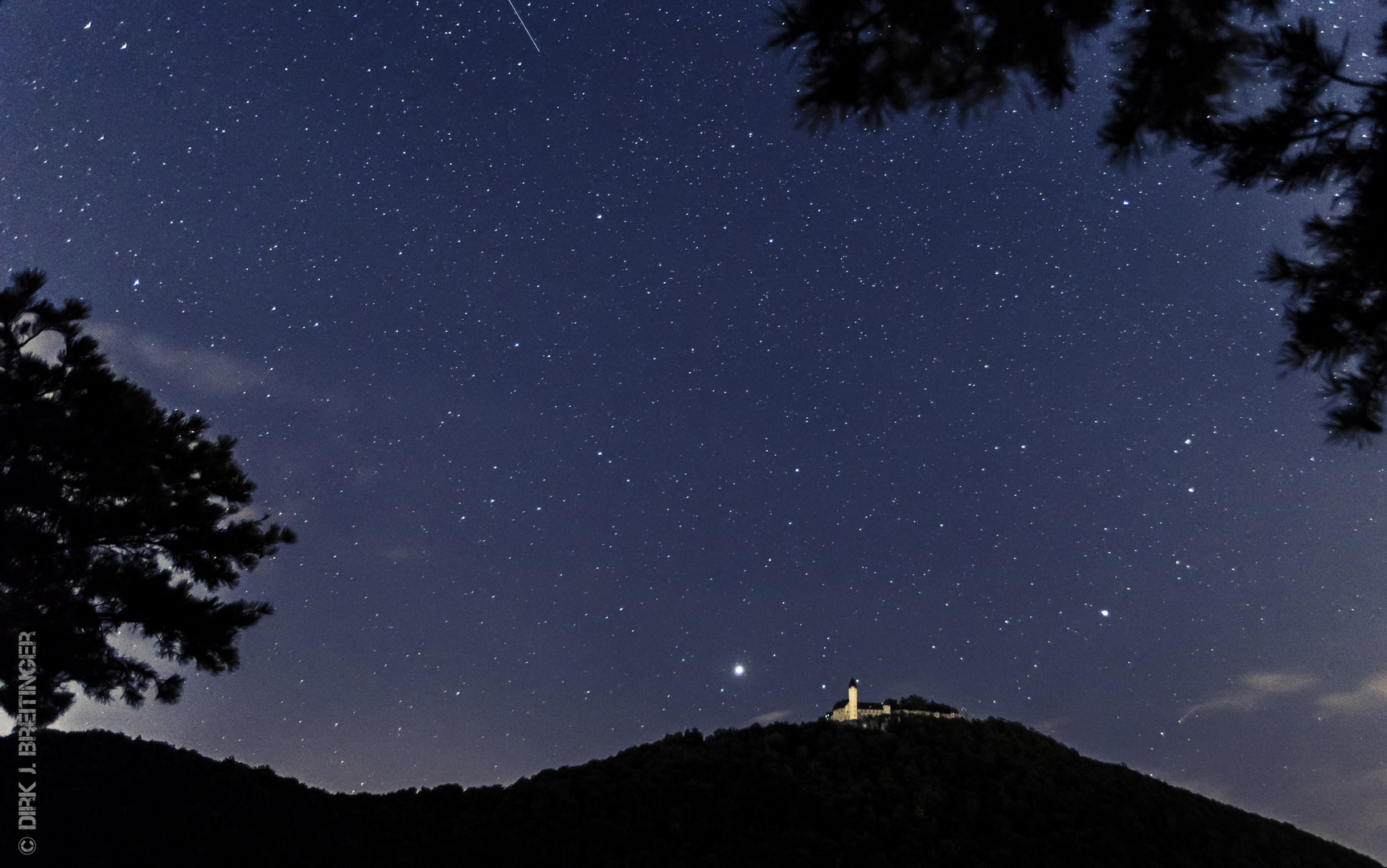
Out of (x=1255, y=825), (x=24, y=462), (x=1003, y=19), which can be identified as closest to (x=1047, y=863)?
(x=1255, y=825)

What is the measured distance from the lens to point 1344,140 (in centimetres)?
591

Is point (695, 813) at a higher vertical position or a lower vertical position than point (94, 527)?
lower

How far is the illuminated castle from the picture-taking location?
20172mm

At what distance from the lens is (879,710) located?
20.9m

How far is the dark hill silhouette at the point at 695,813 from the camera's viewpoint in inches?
431

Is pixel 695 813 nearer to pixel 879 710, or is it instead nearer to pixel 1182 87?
pixel 879 710

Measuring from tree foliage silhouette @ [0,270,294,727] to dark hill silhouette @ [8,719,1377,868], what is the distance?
1.61 metres

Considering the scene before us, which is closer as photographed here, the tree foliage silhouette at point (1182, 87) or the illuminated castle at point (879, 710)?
the tree foliage silhouette at point (1182, 87)

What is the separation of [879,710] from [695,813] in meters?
9.07

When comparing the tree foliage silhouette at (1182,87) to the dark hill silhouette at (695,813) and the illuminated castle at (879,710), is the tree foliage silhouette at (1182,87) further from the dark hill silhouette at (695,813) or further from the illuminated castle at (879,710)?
the illuminated castle at (879,710)

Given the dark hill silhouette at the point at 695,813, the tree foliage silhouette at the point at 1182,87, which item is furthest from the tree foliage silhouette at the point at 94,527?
the tree foliage silhouette at the point at 1182,87

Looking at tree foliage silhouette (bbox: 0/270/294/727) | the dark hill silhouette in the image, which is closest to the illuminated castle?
the dark hill silhouette

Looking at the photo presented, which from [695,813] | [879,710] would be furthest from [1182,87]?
[879,710]

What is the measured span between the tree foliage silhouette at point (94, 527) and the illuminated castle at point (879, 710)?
1416cm
